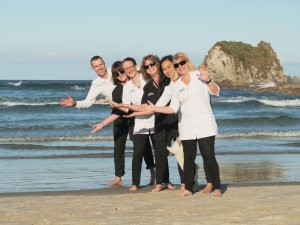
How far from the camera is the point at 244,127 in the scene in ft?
86.7

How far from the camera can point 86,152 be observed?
1727 centimetres

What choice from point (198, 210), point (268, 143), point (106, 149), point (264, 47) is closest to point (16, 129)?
point (106, 149)

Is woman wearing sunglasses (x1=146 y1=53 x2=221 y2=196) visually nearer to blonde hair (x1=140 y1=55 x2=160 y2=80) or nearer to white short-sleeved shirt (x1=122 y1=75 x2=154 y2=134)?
blonde hair (x1=140 y1=55 x2=160 y2=80)

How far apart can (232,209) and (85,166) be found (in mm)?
6426

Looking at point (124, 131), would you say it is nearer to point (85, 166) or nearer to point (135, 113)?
point (135, 113)

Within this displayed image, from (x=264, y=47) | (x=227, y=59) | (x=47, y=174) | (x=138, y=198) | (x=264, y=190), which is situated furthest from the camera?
(x=264, y=47)

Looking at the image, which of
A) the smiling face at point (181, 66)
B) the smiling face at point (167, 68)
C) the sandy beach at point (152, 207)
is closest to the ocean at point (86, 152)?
the sandy beach at point (152, 207)

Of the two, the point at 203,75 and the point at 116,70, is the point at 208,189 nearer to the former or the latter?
the point at 203,75

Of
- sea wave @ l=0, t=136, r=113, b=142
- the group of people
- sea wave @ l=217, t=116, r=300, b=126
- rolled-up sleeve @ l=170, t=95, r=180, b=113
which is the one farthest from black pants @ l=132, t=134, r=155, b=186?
sea wave @ l=217, t=116, r=300, b=126

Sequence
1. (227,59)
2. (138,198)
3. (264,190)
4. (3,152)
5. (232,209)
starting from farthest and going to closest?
(227,59) → (3,152) → (264,190) → (138,198) → (232,209)

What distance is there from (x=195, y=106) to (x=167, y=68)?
2.28 feet

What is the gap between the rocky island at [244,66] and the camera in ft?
294

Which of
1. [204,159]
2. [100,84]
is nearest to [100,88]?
[100,84]

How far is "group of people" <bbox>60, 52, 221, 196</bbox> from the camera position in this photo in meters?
8.12
